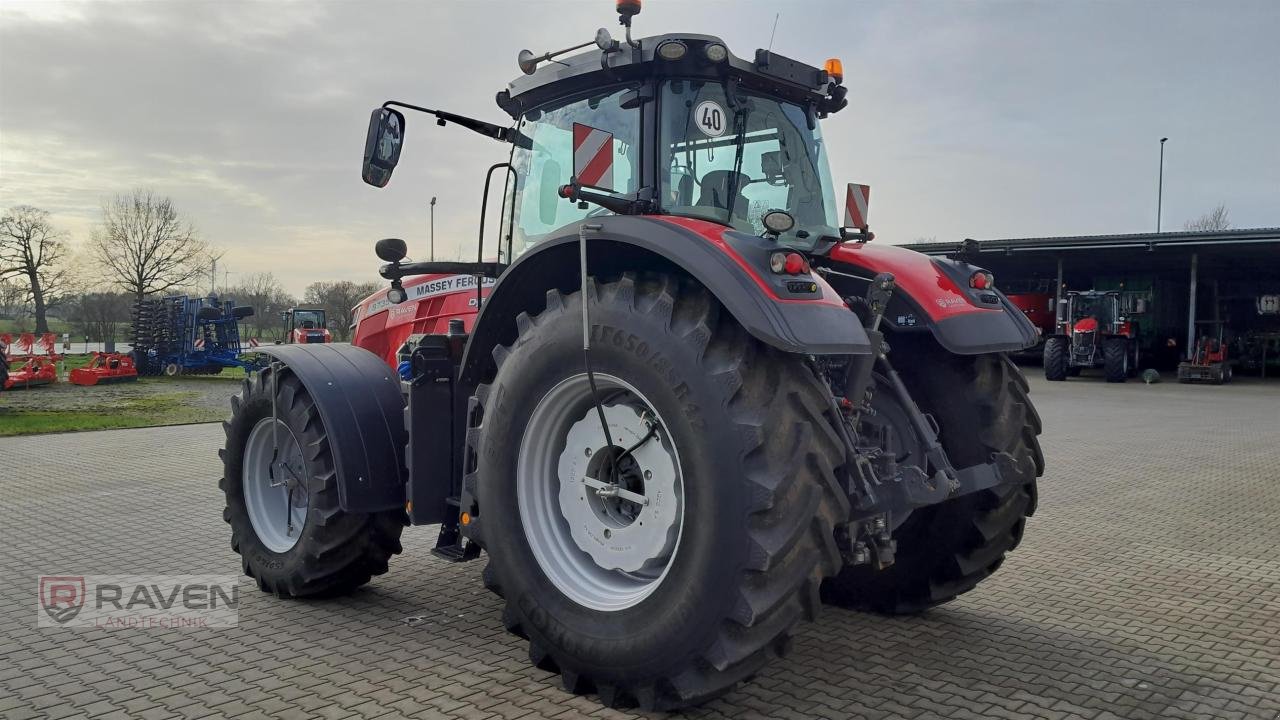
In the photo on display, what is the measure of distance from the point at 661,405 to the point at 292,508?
8.93ft

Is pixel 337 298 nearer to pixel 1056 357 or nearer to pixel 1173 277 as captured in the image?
pixel 1056 357

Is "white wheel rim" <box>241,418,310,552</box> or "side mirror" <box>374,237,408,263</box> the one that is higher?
"side mirror" <box>374,237,408,263</box>

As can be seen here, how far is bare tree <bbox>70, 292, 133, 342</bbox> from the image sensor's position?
3688 centimetres

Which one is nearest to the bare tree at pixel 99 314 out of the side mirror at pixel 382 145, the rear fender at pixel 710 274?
the side mirror at pixel 382 145

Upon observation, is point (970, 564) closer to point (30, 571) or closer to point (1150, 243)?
point (30, 571)

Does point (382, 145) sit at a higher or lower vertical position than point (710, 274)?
higher

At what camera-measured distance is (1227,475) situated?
921cm

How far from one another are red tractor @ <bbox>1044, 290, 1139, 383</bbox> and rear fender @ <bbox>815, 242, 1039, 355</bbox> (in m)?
22.7

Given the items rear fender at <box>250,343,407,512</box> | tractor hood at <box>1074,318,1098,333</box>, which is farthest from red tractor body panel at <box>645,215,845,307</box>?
tractor hood at <box>1074,318,1098,333</box>

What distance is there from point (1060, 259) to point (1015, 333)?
27.4 metres

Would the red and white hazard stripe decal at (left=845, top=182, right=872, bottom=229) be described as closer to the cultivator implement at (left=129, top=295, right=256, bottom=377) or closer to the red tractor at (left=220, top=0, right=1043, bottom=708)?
the red tractor at (left=220, top=0, right=1043, bottom=708)

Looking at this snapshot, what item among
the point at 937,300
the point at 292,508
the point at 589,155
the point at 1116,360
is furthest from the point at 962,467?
the point at 1116,360

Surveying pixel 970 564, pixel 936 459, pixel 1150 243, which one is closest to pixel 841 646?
pixel 970 564

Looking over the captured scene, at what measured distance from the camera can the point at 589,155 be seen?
3551mm
